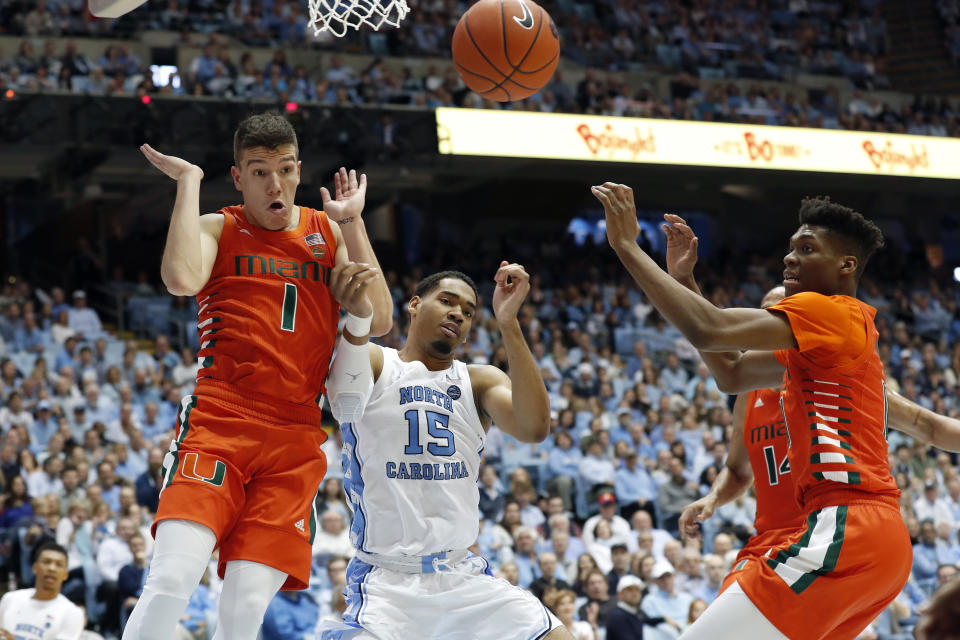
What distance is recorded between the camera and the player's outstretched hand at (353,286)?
434 centimetres

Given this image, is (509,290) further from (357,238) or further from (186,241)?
(186,241)

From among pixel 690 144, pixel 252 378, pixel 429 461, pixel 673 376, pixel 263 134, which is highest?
pixel 690 144

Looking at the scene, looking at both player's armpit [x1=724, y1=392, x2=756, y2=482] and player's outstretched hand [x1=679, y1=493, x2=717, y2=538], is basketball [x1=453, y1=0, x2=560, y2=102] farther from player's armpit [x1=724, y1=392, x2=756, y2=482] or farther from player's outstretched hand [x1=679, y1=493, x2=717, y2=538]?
player's outstretched hand [x1=679, y1=493, x2=717, y2=538]

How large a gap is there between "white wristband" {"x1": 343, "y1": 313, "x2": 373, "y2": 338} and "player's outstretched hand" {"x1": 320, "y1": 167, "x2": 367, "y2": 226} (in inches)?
16.3

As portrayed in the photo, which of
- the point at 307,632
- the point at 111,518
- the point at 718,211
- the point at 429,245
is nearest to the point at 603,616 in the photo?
the point at 307,632

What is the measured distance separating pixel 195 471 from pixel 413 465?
3.17 feet

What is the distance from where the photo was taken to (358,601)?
4.50m

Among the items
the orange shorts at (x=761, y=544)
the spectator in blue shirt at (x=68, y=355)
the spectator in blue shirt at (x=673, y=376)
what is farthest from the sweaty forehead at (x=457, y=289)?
the spectator in blue shirt at (x=673, y=376)

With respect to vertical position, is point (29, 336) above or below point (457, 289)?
above

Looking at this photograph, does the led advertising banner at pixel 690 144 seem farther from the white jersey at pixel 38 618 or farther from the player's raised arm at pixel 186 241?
the player's raised arm at pixel 186 241

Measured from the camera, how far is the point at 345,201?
15.1 feet

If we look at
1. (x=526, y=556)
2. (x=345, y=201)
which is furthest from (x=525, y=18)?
(x=526, y=556)

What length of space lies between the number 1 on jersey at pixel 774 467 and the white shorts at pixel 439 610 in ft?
3.85

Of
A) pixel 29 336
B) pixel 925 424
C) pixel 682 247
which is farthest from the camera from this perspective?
pixel 29 336
